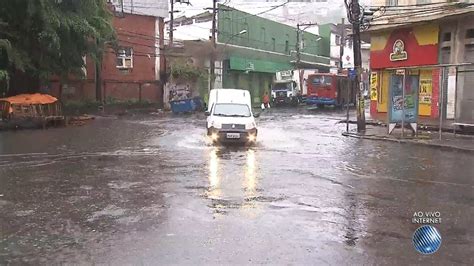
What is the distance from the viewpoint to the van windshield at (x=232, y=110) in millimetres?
19000

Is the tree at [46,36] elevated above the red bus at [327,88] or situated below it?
above

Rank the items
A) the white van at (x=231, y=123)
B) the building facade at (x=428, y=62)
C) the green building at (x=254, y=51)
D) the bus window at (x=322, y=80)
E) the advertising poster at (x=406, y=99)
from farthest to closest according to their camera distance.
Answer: the green building at (x=254, y=51) < the bus window at (x=322, y=80) < the building facade at (x=428, y=62) < the advertising poster at (x=406, y=99) < the white van at (x=231, y=123)

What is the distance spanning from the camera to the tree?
2486 centimetres

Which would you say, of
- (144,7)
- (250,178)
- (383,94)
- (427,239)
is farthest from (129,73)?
(427,239)

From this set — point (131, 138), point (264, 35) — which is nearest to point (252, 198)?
point (131, 138)

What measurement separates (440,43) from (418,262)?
67.5 ft

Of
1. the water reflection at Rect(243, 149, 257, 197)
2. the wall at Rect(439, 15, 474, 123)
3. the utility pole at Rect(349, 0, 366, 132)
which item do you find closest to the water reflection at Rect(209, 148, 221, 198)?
the water reflection at Rect(243, 149, 257, 197)

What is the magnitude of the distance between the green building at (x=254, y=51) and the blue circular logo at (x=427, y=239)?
43.3 meters

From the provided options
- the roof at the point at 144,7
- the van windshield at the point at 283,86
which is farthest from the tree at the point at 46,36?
the van windshield at the point at 283,86

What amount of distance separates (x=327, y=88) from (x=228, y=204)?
37.8 m

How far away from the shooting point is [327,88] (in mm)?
45375

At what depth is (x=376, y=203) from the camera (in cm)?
905

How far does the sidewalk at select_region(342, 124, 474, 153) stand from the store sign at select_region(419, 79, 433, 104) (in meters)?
3.40

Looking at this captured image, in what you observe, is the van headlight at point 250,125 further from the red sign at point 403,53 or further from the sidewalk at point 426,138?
the red sign at point 403,53
